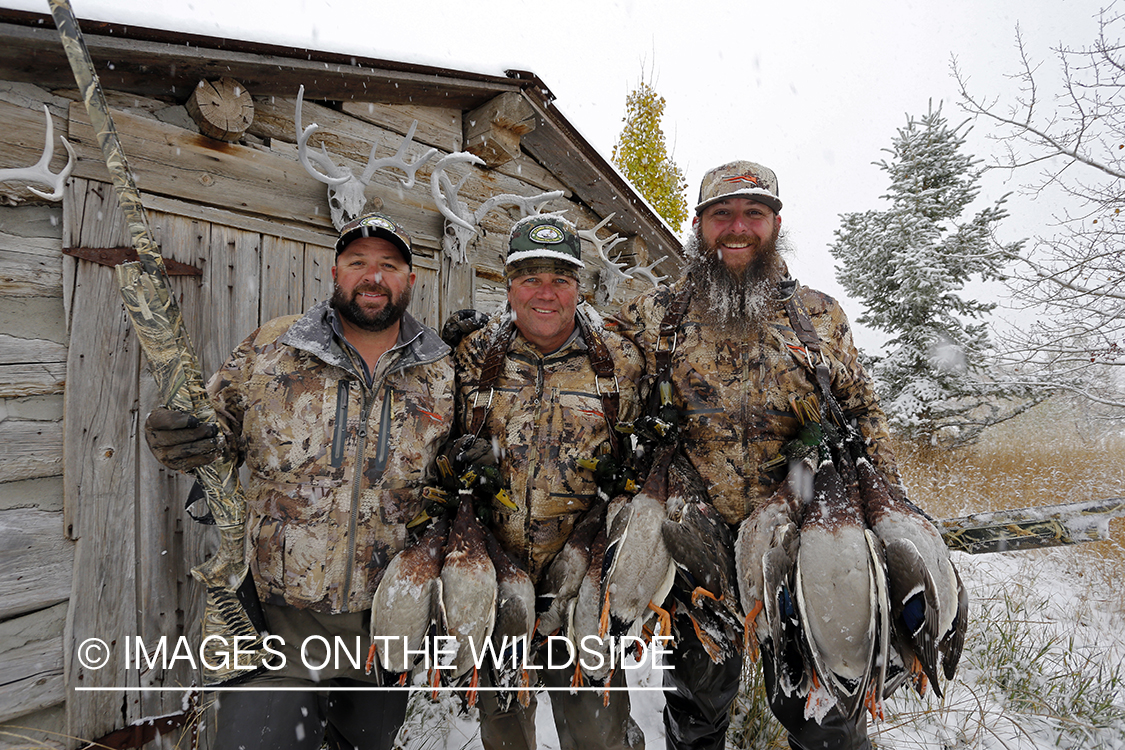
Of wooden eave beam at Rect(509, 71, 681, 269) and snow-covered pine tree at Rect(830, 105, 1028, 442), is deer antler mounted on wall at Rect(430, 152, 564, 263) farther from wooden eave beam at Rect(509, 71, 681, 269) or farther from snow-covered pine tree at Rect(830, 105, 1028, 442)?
snow-covered pine tree at Rect(830, 105, 1028, 442)

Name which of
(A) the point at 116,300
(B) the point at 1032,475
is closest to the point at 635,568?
(A) the point at 116,300

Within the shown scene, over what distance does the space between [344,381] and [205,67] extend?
2.06 meters

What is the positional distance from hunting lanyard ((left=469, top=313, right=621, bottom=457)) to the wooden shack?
5.40 ft

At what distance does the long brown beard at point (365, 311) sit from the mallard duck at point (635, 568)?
149 centimetres

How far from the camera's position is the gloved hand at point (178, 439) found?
2.13m

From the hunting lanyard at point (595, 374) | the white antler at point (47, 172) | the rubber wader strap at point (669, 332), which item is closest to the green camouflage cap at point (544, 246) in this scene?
the hunting lanyard at point (595, 374)

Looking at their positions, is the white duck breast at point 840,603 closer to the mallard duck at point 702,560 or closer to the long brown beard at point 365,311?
the mallard duck at point 702,560

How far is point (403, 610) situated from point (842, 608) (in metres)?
1.71

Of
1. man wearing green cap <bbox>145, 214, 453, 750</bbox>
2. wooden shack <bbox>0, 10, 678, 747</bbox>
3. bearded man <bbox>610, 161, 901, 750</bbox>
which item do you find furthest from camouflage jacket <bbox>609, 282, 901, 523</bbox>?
wooden shack <bbox>0, 10, 678, 747</bbox>

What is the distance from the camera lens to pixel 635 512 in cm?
225

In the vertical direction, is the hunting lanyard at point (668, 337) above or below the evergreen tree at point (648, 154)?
below

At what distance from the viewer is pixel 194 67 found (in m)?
2.85

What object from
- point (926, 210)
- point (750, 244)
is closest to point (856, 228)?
point (926, 210)

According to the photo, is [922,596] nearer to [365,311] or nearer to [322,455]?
[322,455]
